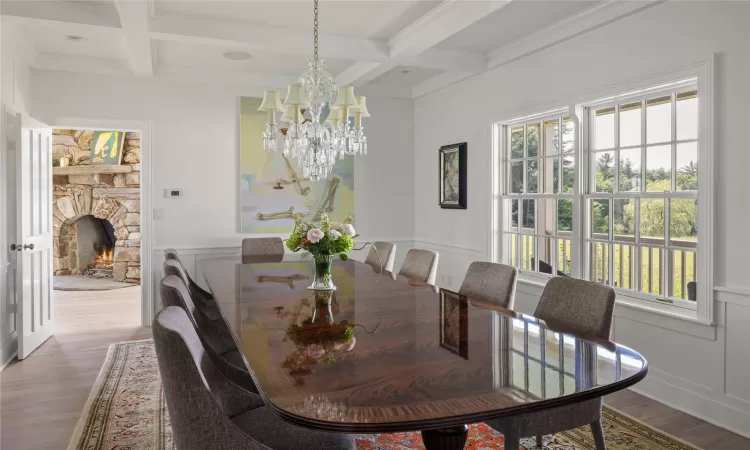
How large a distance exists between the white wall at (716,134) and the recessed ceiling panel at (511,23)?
226 mm

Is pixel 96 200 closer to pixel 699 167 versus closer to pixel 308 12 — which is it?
pixel 308 12

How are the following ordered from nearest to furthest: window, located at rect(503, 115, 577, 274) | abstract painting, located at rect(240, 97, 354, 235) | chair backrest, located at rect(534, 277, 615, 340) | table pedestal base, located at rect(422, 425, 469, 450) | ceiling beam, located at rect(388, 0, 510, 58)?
table pedestal base, located at rect(422, 425, 469, 450)
chair backrest, located at rect(534, 277, 615, 340)
ceiling beam, located at rect(388, 0, 510, 58)
window, located at rect(503, 115, 577, 274)
abstract painting, located at rect(240, 97, 354, 235)

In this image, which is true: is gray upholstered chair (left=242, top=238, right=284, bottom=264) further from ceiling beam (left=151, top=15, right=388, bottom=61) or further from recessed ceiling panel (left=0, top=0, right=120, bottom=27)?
recessed ceiling panel (left=0, top=0, right=120, bottom=27)

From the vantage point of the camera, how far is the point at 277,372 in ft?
5.09

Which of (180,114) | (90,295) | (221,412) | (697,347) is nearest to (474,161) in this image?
(697,347)

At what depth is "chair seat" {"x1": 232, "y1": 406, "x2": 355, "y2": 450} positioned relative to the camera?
1.73 m

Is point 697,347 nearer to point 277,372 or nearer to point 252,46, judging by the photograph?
point 277,372

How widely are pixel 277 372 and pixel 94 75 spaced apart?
483 centimetres

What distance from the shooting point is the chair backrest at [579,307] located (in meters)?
2.15

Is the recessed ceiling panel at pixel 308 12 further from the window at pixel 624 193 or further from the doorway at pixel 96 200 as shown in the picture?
the doorway at pixel 96 200

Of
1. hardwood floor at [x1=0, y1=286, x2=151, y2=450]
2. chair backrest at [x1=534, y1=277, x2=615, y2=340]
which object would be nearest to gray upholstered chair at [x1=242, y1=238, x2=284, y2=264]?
hardwood floor at [x1=0, y1=286, x2=151, y2=450]

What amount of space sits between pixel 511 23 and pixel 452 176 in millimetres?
1869

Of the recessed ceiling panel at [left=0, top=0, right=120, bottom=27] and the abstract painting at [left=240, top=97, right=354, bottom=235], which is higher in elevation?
the recessed ceiling panel at [left=0, top=0, right=120, bottom=27]

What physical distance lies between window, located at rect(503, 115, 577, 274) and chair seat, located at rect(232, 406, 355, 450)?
294 cm
